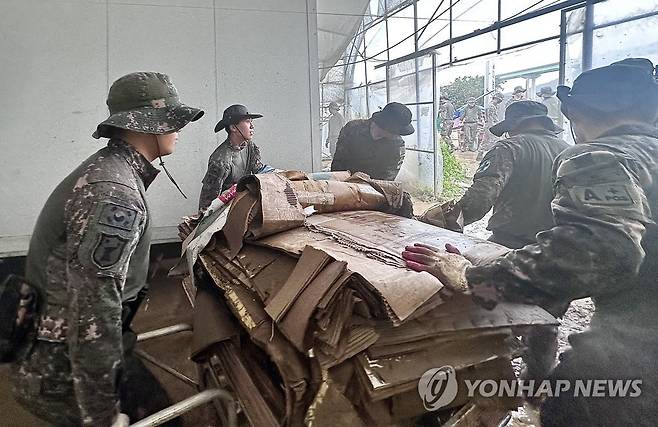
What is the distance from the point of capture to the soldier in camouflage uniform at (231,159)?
135 inches

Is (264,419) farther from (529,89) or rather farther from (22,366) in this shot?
(529,89)

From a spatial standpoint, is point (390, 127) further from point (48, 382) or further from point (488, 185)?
point (48, 382)

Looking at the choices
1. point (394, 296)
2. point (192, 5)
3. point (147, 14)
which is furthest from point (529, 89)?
point (394, 296)

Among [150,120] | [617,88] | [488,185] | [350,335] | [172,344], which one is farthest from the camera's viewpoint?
[172,344]

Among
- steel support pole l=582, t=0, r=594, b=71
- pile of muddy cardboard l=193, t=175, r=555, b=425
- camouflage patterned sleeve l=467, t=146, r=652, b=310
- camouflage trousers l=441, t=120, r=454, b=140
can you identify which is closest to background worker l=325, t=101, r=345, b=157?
camouflage trousers l=441, t=120, r=454, b=140

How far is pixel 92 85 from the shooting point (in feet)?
13.0

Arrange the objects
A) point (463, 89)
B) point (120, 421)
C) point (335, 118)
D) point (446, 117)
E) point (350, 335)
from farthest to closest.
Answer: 1. point (335, 118)
2. point (446, 117)
3. point (463, 89)
4. point (120, 421)
5. point (350, 335)

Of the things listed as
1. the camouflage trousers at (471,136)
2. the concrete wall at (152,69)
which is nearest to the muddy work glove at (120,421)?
the concrete wall at (152,69)

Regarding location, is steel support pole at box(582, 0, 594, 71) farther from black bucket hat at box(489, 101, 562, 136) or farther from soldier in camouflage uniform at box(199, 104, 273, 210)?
soldier in camouflage uniform at box(199, 104, 273, 210)

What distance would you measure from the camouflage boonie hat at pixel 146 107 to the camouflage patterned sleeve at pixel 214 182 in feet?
5.91

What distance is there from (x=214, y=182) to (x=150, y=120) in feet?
6.31

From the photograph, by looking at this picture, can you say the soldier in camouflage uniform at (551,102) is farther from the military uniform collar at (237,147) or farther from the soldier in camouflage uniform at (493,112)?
the military uniform collar at (237,147)

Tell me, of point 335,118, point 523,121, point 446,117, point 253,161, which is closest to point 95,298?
point 523,121

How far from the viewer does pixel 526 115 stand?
2.81 meters
